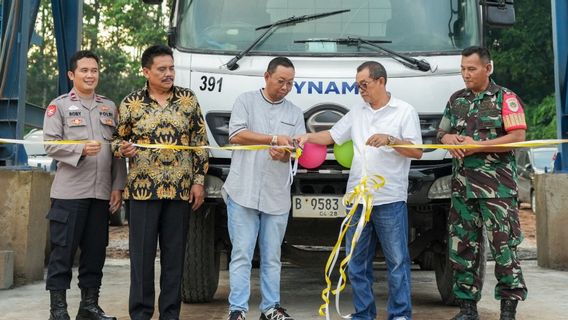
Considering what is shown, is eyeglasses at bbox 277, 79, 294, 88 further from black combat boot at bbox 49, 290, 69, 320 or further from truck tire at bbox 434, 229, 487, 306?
black combat boot at bbox 49, 290, 69, 320

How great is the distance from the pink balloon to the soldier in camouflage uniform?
830 mm

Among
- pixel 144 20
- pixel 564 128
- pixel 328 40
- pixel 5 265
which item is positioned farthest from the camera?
pixel 144 20

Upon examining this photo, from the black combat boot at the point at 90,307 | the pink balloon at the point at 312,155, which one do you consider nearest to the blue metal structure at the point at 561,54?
the pink balloon at the point at 312,155

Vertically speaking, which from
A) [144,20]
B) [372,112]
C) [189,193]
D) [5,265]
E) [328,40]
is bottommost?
[5,265]

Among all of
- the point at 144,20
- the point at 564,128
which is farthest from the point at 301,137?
the point at 144,20

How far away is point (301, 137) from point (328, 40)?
39.9 inches

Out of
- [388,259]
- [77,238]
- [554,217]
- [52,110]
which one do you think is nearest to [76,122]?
[52,110]

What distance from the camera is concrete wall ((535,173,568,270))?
1000 cm

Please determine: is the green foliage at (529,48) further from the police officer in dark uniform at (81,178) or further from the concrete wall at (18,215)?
the police officer in dark uniform at (81,178)

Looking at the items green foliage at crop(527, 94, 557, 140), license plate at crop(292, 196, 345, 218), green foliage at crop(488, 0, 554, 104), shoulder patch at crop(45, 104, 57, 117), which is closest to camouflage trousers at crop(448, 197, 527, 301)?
license plate at crop(292, 196, 345, 218)

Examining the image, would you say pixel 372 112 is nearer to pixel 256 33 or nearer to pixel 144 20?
pixel 256 33

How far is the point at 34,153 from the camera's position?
17.1 metres

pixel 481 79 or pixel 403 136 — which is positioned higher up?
pixel 481 79

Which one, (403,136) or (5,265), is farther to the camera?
(5,265)
